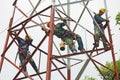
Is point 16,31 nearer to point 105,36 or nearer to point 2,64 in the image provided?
point 2,64

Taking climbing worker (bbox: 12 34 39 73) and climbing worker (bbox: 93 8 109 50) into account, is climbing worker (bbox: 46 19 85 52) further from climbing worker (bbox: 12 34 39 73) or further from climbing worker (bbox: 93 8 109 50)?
climbing worker (bbox: 12 34 39 73)

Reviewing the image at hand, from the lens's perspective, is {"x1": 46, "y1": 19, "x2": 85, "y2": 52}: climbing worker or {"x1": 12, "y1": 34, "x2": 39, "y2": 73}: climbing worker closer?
{"x1": 46, "y1": 19, "x2": 85, "y2": 52}: climbing worker

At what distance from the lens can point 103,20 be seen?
38.8 feet

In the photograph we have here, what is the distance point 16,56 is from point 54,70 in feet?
4.65

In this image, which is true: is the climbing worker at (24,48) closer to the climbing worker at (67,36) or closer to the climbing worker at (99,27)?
the climbing worker at (67,36)

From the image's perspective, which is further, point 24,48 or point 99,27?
point 24,48

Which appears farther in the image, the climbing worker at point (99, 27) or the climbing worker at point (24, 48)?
the climbing worker at point (24, 48)

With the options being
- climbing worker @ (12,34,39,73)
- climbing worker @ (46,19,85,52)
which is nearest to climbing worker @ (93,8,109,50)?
climbing worker @ (46,19,85,52)

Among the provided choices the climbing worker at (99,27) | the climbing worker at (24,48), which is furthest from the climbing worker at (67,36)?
the climbing worker at (24,48)

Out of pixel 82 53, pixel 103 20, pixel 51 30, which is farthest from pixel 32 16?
pixel 103 20

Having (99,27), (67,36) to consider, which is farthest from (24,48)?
(99,27)

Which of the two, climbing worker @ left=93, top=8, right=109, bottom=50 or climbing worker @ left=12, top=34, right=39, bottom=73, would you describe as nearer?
climbing worker @ left=93, top=8, right=109, bottom=50

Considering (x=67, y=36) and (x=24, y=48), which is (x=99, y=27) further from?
(x=24, y=48)

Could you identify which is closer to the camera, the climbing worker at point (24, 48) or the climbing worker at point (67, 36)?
the climbing worker at point (67, 36)
